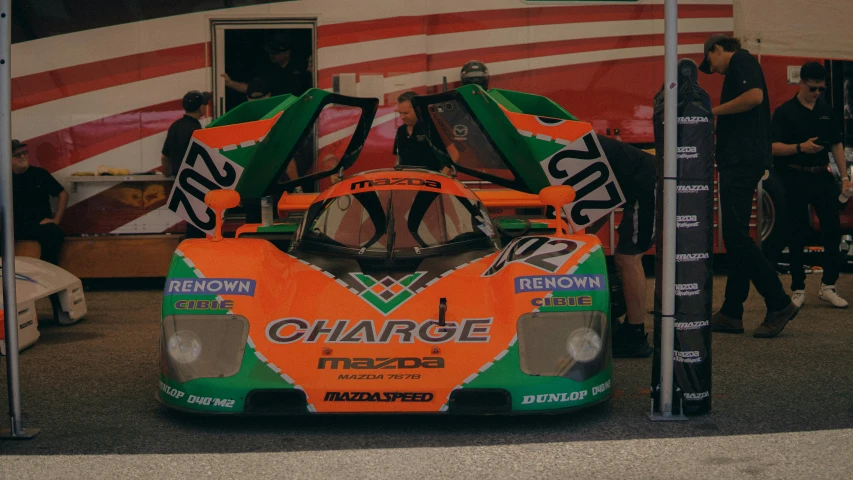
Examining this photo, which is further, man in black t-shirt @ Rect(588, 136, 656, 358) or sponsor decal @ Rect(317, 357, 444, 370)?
man in black t-shirt @ Rect(588, 136, 656, 358)

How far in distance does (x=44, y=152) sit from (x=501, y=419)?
21.2ft

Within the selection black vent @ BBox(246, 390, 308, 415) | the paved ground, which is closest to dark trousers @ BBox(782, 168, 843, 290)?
the paved ground

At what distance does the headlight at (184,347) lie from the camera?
492cm

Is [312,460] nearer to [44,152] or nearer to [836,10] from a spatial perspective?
[44,152]

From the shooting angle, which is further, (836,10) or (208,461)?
(836,10)

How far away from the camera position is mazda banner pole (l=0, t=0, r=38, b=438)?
4.72 m

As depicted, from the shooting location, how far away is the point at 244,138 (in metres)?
6.36

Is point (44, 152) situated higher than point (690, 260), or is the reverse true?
point (44, 152)

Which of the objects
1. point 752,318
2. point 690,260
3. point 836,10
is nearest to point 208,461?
point 690,260

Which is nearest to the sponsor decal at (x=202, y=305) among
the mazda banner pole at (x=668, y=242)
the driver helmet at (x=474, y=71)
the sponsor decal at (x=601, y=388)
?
the sponsor decal at (x=601, y=388)

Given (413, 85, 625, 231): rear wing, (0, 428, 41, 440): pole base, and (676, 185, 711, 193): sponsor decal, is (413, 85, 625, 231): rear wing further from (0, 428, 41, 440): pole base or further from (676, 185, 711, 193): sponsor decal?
(0, 428, 41, 440): pole base

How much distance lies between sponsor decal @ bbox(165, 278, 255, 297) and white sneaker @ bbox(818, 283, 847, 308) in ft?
17.7

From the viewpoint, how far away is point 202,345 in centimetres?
494

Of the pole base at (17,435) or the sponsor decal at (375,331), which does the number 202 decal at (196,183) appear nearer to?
the sponsor decal at (375,331)
